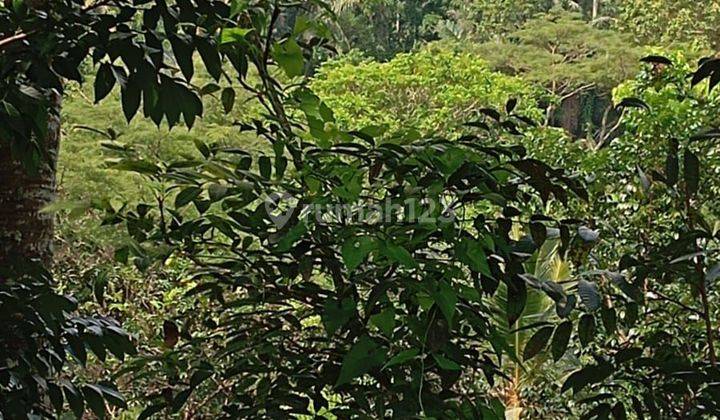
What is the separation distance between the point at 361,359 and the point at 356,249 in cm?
9

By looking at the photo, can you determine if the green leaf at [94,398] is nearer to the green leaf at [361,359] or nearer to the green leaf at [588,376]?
the green leaf at [361,359]

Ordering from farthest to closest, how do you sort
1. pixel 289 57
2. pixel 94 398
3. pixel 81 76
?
pixel 94 398
pixel 81 76
pixel 289 57

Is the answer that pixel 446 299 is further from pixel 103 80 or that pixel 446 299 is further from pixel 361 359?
pixel 103 80

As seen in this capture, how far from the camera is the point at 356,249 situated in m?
0.58

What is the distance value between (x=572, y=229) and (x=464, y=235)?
0.13 meters

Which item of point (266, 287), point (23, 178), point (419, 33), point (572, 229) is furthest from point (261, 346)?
point (419, 33)

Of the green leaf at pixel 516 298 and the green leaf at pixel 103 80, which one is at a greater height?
the green leaf at pixel 103 80

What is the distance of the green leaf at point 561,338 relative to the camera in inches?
25.8

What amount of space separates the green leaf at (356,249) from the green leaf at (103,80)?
0.92 feet

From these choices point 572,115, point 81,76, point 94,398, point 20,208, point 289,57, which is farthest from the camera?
point 572,115

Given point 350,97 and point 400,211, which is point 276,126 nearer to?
point 400,211

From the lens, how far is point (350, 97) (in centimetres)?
518

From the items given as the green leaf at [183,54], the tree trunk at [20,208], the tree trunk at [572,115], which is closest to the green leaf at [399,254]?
the green leaf at [183,54]

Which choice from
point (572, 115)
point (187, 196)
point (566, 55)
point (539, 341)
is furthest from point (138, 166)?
point (572, 115)
